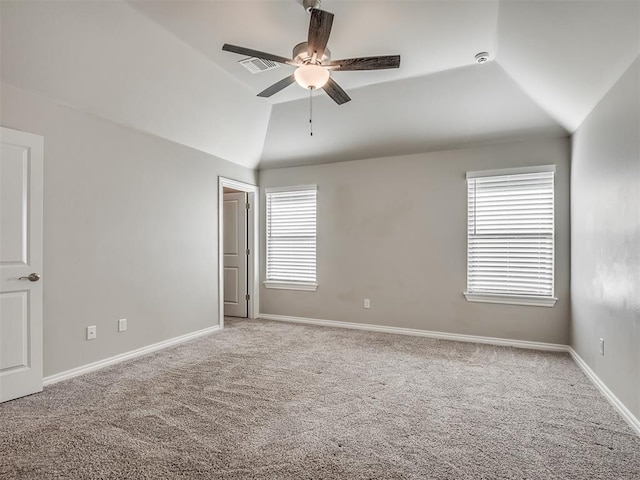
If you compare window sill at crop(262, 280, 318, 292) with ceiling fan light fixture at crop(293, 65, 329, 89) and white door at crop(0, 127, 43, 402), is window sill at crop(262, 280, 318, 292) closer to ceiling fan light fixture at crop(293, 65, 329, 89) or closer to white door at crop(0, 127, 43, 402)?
white door at crop(0, 127, 43, 402)

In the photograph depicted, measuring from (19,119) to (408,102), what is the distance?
381 centimetres

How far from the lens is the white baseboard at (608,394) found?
97.6 inches

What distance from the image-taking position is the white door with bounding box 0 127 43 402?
9.25 feet

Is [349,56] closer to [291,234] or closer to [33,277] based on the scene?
[291,234]

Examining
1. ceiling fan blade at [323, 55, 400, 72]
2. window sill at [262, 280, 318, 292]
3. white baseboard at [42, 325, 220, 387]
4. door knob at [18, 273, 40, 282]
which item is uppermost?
ceiling fan blade at [323, 55, 400, 72]

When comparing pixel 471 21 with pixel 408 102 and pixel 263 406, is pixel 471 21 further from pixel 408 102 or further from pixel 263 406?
pixel 263 406

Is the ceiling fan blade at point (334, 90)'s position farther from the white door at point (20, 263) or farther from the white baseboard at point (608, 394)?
the white baseboard at point (608, 394)

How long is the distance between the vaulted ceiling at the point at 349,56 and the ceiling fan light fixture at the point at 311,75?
22.0 inches

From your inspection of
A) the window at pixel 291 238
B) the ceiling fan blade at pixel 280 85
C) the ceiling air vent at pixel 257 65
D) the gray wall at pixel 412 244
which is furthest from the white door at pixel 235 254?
the ceiling fan blade at pixel 280 85

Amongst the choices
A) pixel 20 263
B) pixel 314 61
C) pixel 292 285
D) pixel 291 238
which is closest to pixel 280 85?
pixel 314 61

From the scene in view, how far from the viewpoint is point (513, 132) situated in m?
4.39

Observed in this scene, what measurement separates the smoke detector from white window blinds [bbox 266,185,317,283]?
2.81 meters

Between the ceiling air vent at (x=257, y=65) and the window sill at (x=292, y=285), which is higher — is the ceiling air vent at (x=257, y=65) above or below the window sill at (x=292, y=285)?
above

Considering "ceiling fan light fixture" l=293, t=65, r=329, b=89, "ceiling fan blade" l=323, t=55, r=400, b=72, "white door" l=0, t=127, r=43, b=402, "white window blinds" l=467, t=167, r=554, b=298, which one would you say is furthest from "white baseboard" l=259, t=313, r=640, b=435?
"white door" l=0, t=127, r=43, b=402
